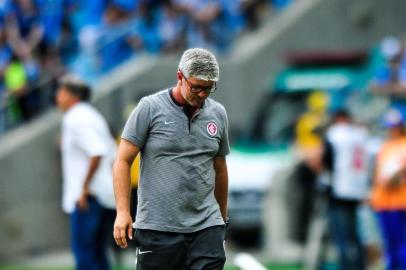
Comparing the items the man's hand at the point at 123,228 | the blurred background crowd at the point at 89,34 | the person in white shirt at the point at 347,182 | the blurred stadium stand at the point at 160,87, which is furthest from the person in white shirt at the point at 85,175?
the blurred background crowd at the point at 89,34

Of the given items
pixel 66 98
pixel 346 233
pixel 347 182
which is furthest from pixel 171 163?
pixel 346 233

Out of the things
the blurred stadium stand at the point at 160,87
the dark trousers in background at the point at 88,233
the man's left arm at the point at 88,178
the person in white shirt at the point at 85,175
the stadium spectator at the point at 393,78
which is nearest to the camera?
the man's left arm at the point at 88,178

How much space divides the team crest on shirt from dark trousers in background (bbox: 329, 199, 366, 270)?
20.8 feet

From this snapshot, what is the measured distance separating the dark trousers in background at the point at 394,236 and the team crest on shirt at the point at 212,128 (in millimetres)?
5866

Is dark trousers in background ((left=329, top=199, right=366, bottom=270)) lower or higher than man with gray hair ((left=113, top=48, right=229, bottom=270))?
lower

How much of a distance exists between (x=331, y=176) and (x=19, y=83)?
23.1 feet

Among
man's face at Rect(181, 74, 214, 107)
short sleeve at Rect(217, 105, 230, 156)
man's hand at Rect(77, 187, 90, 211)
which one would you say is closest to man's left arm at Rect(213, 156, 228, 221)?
short sleeve at Rect(217, 105, 230, 156)

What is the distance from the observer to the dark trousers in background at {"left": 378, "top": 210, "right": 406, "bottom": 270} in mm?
13703

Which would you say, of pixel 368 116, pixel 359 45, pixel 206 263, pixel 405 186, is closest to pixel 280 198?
pixel 368 116

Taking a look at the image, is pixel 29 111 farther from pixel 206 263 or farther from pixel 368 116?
pixel 206 263

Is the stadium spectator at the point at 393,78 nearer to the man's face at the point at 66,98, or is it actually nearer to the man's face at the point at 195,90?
the man's face at the point at 66,98

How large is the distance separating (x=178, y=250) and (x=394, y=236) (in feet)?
19.8

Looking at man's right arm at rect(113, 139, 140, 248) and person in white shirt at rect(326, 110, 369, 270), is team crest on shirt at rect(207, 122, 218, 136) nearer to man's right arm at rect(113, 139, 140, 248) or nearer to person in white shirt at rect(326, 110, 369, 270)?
man's right arm at rect(113, 139, 140, 248)

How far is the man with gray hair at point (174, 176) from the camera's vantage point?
8.02 m
